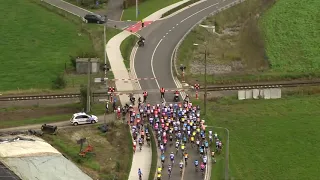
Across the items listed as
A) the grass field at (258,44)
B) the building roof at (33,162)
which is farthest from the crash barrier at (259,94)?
the building roof at (33,162)

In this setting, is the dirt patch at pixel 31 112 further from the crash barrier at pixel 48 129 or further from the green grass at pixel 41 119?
the crash barrier at pixel 48 129

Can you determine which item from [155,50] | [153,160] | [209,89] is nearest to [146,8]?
[155,50]

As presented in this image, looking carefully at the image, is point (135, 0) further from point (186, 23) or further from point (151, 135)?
point (151, 135)

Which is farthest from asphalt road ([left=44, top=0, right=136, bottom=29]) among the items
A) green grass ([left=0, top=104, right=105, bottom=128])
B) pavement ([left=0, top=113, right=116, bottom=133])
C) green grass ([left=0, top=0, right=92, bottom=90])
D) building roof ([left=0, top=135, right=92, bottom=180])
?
building roof ([left=0, top=135, right=92, bottom=180])

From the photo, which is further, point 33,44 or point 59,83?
point 33,44

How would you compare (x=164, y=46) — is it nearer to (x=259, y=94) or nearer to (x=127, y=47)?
(x=127, y=47)

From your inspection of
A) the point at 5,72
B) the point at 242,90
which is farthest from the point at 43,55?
the point at 242,90
